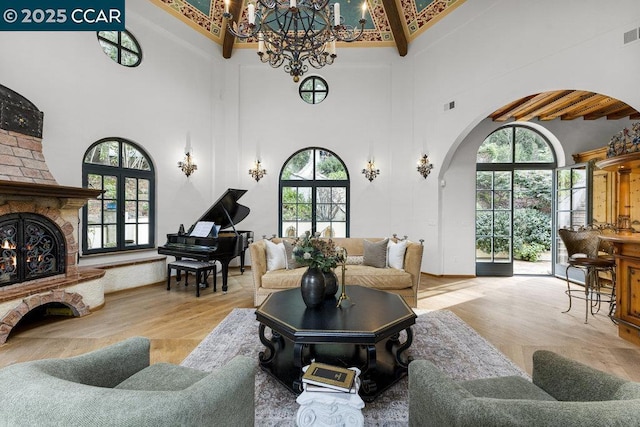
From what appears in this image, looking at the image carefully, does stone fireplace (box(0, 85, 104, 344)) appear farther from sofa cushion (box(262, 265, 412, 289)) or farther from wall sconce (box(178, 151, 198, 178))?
sofa cushion (box(262, 265, 412, 289))

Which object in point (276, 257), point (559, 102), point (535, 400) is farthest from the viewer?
point (559, 102)

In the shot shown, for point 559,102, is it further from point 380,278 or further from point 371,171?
point 380,278

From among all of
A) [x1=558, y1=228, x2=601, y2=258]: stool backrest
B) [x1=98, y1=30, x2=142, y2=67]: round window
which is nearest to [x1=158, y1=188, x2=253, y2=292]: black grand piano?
[x1=98, y1=30, x2=142, y2=67]: round window

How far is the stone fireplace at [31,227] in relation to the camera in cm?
324

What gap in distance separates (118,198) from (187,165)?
4.63ft

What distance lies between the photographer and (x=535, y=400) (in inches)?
44.4

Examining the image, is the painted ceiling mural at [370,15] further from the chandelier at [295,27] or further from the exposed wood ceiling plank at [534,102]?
the chandelier at [295,27]

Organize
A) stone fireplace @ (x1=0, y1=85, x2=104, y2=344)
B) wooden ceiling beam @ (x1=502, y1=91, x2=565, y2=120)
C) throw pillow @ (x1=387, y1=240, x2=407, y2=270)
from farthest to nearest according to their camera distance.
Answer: wooden ceiling beam @ (x1=502, y1=91, x2=565, y2=120) < throw pillow @ (x1=387, y1=240, x2=407, y2=270) < stone fireplace @ (x1=0, y1=85, x2=104, y2=344)

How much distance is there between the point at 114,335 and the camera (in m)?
3.24

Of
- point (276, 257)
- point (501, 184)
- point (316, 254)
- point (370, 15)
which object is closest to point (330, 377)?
point (316, 254)

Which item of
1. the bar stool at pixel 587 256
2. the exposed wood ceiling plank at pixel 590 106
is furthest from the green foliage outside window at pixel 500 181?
the bar stool at pixel 587 256

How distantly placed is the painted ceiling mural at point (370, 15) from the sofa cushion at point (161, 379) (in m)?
6.58

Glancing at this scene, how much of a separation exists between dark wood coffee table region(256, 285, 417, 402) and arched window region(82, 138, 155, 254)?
12.6 ft

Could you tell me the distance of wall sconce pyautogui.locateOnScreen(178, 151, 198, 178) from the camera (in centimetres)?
600
